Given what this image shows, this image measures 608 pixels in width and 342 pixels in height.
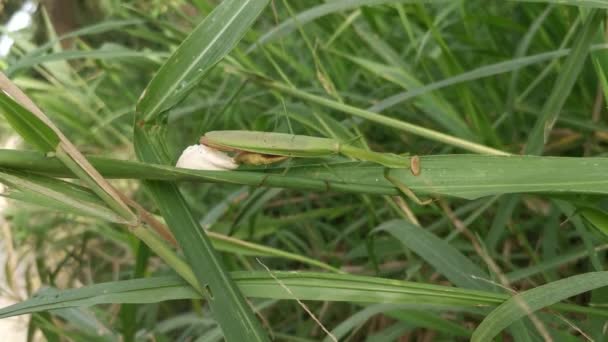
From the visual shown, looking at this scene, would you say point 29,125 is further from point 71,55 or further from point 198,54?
point 71,55

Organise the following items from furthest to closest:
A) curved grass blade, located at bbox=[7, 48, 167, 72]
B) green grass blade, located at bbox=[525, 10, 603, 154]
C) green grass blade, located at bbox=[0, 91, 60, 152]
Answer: curved grass blade, located at bbox=[7, 48, 167, 72], green grass blade, located at bbox=[525, 10, 603, 154], green grass blade, located at bbox=[0, 91, 60, 152]

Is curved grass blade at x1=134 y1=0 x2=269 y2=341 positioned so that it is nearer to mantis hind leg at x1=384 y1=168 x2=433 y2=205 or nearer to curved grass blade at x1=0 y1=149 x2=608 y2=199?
curved grass blade at x1=0 y1=149 x2=608 y2=199

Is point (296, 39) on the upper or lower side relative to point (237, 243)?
upper

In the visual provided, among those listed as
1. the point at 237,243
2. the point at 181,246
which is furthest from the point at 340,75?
the point at 181,246

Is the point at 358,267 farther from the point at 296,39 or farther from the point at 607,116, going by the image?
the point at 296,39

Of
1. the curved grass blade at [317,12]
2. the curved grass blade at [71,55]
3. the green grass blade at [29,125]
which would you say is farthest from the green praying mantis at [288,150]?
the curved grass blade at [71,55]

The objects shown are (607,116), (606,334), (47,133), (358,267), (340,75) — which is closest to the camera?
(47,133)

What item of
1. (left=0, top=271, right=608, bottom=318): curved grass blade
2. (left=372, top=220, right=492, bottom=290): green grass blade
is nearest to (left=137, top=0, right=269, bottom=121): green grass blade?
(left=0, top=271, right=608, bottom=318): curved grass blade
